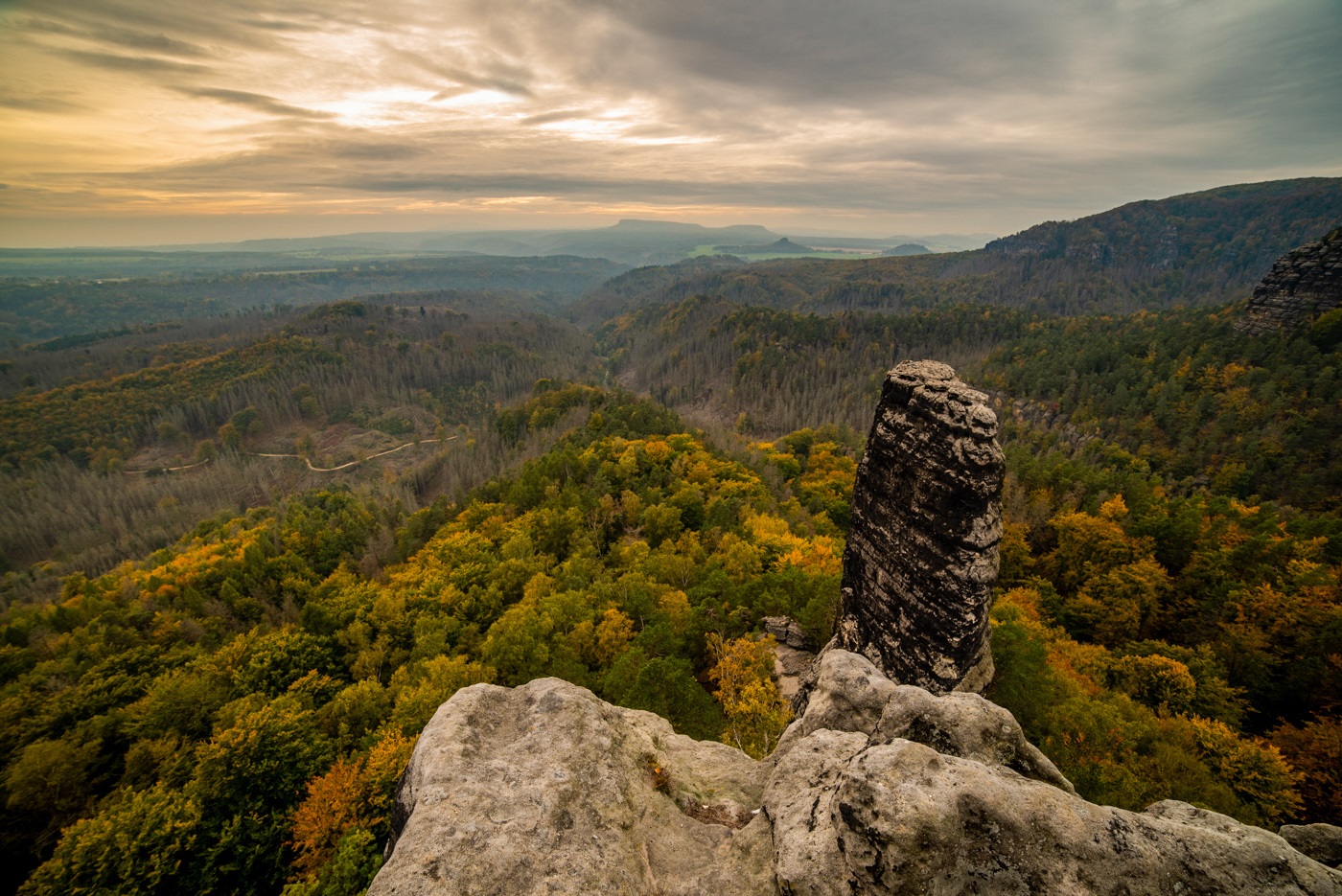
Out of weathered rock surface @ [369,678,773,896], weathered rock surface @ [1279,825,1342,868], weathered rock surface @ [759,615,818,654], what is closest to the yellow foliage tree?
weathered rock surface @ [759,615,818,654]

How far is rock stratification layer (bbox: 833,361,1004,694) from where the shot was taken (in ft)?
63.8

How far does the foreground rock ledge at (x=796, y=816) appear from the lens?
830cm

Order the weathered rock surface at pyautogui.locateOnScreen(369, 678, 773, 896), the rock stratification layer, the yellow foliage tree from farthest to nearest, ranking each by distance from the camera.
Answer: the yellow foliage tree
the rock stratification layer
the weathered rock surface at pyautogui.locateOnScreen(369, 678, 773, 896)

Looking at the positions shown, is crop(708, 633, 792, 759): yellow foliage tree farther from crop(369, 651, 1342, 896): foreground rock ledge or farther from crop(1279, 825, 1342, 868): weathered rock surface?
crop(1279, 825, 1342, 868): weathered rock surface

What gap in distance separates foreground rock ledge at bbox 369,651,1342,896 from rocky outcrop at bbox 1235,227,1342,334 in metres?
164

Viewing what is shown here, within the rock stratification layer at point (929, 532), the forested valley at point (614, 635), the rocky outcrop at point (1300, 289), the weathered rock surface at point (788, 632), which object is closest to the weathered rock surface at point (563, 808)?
the forested valley at point (614, 635)

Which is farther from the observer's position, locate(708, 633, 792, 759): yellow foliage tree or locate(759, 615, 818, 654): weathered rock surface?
locate(759, 615, 818, 654): weathered rock surface

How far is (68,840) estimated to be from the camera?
2044 cm

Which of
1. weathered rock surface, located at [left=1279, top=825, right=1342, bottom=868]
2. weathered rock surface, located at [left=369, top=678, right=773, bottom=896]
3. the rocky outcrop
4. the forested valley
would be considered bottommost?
the forested valley

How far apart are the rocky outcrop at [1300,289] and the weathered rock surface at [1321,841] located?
526ft

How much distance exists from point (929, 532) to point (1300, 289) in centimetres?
16249

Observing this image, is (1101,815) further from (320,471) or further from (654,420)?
(320,471)

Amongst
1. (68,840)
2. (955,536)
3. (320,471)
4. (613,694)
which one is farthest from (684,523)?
(320,471)

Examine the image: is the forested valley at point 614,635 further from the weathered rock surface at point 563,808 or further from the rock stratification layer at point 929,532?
the weathered rock surface at point 563,808
